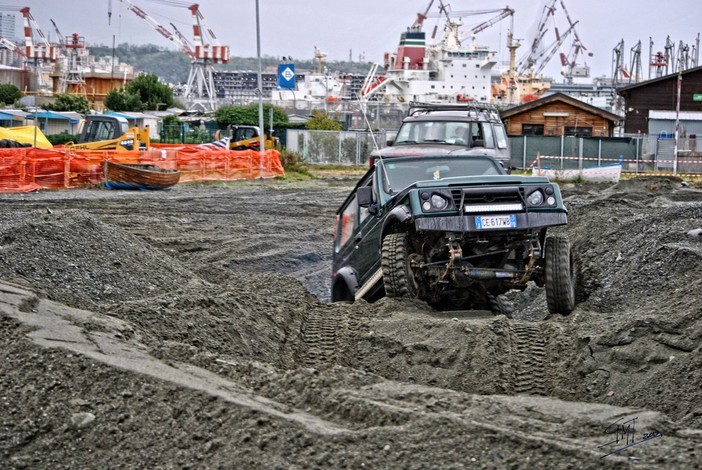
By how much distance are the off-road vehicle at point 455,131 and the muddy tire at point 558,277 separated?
31.9ft

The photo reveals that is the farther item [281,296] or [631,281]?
[281,296]

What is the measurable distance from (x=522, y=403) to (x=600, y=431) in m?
0.82

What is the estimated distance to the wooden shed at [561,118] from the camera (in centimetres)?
5519

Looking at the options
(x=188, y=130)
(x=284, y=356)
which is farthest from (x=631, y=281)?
(x=188, y=130)

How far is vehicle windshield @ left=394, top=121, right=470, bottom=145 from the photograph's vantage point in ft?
67.9

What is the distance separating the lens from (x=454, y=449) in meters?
5.38

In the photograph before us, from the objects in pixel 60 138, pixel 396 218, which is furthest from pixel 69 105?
pixel 396 218

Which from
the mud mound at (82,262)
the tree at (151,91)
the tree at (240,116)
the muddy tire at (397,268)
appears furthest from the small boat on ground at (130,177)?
the tree at (151,91)

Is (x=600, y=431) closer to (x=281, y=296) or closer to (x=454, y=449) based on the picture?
(x=454, y=449)

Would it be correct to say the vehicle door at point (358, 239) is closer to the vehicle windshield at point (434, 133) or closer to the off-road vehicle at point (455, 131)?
the off-road vehicle at point (455, 131)

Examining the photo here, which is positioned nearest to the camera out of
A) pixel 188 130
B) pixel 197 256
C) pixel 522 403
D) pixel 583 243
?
pixel 522 403

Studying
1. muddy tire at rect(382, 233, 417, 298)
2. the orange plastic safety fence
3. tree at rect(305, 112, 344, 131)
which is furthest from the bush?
muddy tire at rect(382, 233, 417, 298)

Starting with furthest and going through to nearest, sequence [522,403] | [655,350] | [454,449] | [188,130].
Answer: [188,130], [655,350], [522,403], [454,449]

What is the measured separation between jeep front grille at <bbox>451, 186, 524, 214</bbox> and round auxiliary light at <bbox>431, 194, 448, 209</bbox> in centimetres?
10
